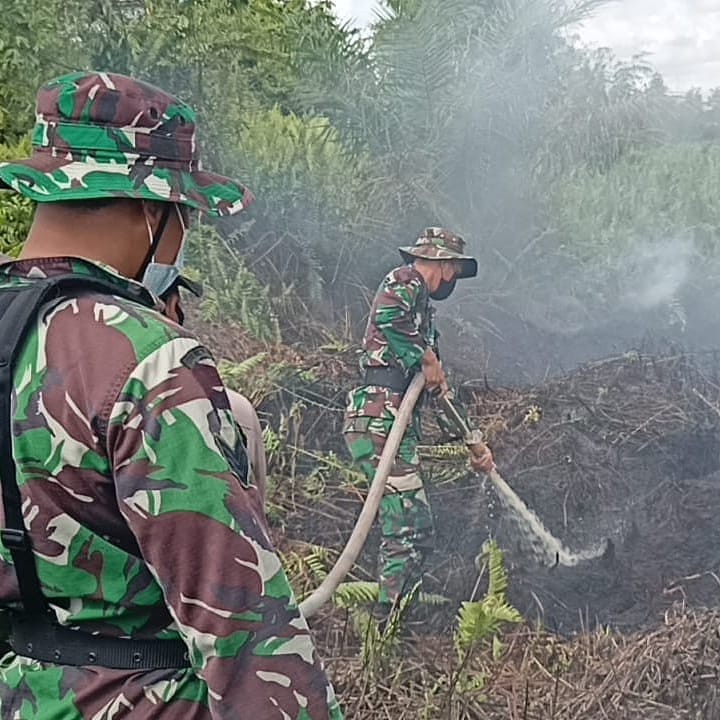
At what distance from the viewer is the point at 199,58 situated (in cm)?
366

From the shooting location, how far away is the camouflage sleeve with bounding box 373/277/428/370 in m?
3.34

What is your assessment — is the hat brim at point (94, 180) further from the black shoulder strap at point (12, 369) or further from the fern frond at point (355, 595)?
the fern frond at point (355, 595)

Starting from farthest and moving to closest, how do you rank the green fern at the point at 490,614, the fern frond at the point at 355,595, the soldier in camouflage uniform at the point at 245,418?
the fern frond at the point at 355,595 < the green fern at the point at 490,614 < the soldier in camouflage uniform at the point at 245,418

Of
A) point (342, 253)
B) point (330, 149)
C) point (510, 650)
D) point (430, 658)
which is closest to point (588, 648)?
point (510, 650)

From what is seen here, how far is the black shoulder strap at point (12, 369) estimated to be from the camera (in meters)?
1.13

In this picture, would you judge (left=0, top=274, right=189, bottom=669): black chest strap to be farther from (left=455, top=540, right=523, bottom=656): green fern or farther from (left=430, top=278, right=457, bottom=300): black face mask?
(left=430, top=278, right=457, bottom=300): black face mask

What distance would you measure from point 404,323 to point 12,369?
228cm

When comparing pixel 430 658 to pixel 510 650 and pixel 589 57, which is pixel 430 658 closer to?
pixel 510 650

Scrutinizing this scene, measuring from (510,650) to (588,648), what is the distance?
22 centimetres

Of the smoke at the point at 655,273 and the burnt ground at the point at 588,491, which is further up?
the smoke at the point at 655,273

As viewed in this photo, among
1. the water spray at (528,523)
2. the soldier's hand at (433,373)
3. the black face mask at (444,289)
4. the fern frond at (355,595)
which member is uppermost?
the black face mask at (444,289)

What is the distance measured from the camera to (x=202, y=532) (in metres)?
1.07

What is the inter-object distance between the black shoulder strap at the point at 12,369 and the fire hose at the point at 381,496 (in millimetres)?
2083

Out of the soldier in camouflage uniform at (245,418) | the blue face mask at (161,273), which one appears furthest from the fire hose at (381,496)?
the blue face mask at (161,273)
